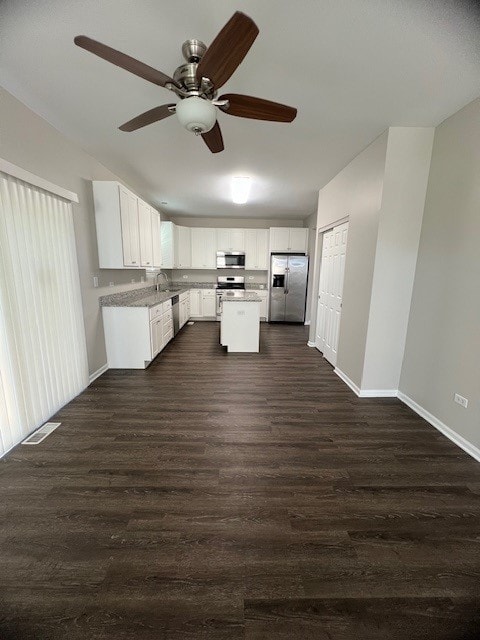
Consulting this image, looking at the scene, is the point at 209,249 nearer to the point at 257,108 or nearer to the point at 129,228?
the point at 129,228

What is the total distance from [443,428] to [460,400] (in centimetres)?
34

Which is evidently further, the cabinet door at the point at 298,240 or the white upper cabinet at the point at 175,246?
the cabinet door at the point at 298,240

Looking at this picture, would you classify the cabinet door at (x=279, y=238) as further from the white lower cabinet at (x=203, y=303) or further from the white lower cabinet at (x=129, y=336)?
the white lower cabinet at (x=129, y=336)

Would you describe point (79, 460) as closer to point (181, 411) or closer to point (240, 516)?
point (181, 411)

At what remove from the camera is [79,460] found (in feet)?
6.12

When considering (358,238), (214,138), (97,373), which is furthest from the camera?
(97,373)

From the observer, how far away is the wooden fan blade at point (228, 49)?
106 centimetres

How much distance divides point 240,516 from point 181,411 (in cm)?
127

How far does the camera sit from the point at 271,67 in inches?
67.3

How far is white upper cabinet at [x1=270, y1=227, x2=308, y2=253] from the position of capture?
247 inches

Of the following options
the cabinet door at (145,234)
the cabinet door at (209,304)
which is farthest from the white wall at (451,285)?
the cabinet door at (209,304)

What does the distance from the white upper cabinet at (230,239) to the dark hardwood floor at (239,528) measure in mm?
4945

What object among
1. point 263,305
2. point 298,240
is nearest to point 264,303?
point 263,305

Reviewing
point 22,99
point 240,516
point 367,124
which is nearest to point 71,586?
point 240,516
